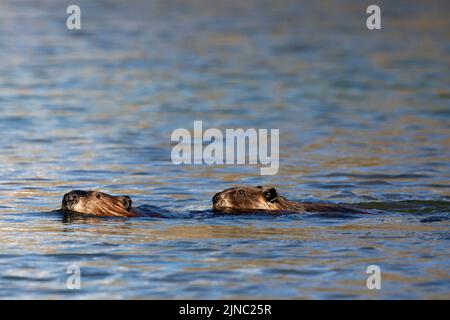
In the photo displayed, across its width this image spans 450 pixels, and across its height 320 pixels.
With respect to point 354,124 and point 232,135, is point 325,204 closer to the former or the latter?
point 232,135

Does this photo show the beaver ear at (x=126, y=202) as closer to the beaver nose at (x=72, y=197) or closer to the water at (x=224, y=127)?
the water at (x=224, y=127)

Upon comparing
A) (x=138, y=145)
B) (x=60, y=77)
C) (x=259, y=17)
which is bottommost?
(x=138, y=145)

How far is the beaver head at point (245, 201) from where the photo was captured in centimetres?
1429

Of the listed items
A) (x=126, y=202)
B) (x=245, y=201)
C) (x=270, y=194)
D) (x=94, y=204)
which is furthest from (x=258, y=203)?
(x=94, y=204)

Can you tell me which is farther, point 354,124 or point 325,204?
point 354,124

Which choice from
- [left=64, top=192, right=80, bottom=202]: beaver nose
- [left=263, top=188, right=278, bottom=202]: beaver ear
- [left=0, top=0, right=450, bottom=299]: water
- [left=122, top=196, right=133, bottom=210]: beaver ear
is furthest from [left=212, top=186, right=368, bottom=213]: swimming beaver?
[left=64, top=192, right=80, bottom=202]: beaver nose

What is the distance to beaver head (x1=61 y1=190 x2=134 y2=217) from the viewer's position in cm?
1378

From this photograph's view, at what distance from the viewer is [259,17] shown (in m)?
40.2

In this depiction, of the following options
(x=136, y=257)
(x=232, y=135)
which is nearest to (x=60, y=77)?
(x=232, y=135)

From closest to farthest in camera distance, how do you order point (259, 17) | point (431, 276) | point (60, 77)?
point (431, 276) < point (60, 77) < point (259, 17)

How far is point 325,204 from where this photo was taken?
14414 mm

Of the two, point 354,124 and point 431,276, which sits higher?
point 354,124

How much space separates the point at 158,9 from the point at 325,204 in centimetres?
2994
